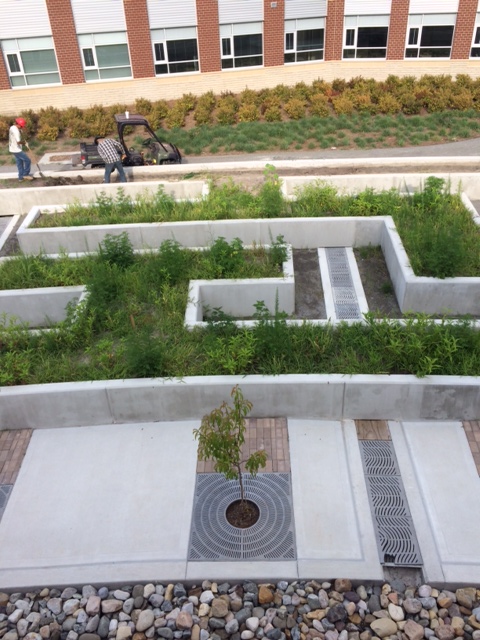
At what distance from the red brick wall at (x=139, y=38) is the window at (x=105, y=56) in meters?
0.27

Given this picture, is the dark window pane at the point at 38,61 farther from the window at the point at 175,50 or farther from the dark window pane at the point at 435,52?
the dark window pane at the point at 435,52

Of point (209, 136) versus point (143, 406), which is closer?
point (143, 406)

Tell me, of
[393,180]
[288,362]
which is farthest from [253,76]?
[288,362]

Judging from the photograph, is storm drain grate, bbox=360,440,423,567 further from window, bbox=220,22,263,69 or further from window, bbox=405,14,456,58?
window, bbox=405,14,456,58

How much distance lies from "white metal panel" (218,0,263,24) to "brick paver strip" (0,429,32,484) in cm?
1827

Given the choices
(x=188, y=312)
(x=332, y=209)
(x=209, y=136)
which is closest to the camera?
(x=188, y=312)

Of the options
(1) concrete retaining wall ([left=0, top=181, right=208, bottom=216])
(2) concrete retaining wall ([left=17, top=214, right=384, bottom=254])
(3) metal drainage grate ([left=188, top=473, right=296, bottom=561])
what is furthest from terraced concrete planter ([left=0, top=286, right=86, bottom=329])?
(3) metal drainage grate ([left=188, top=473, right=296, bottom=561])

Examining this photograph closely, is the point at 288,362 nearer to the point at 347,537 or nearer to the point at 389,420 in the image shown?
the point at 389,420

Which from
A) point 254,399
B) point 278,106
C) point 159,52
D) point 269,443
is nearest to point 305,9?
point 278,106

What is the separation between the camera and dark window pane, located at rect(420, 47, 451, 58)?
20.8m

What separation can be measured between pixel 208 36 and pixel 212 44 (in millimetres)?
299

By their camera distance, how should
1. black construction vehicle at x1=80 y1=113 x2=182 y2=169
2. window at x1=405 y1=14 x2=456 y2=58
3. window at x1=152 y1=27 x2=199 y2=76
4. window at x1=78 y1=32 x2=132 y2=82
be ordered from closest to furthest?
black construction vehicle at x1=80 y1=113 x2=182 y2=169, window at x1=78 y1=32 x2=132 y2=82, window at x1=152 y1=27 x2=199 y2=76, window at x1=405 y1=14 x2=456 y2=58

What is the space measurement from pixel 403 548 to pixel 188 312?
13.1ft

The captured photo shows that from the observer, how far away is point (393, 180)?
10789 millimetres
